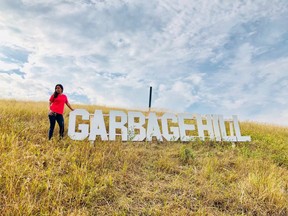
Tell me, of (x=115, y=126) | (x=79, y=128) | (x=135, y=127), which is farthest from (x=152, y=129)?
(x=79, y=128)

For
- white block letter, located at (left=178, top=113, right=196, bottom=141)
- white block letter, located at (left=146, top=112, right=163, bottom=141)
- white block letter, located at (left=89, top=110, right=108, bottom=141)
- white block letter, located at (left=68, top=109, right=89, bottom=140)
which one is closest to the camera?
white block letter, located at (left=68, top=109, right=89, bottom=140)

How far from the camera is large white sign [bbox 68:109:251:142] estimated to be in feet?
29.0

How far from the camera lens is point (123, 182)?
5.62m

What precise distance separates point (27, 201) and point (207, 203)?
3.62m

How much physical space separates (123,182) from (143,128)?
4213 millimetres

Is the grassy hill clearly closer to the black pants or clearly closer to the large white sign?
the black pants

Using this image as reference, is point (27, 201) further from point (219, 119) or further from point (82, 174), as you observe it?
point (219, 119)

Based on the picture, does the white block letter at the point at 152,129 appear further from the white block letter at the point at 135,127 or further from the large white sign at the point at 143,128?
the white block letter at the point at 135,127

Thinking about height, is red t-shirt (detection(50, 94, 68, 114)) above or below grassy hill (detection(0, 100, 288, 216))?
above

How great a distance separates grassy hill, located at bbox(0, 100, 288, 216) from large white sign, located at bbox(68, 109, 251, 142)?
0.76 meters

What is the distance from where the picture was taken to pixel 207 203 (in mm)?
5074

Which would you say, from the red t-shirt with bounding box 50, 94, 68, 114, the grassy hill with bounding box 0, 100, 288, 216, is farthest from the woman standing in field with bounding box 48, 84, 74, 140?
the grassy hill with bounding box 0, 100, 288, 216

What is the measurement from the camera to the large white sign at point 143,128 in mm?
8828

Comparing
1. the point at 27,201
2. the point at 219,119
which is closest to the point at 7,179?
the point at 27,201
